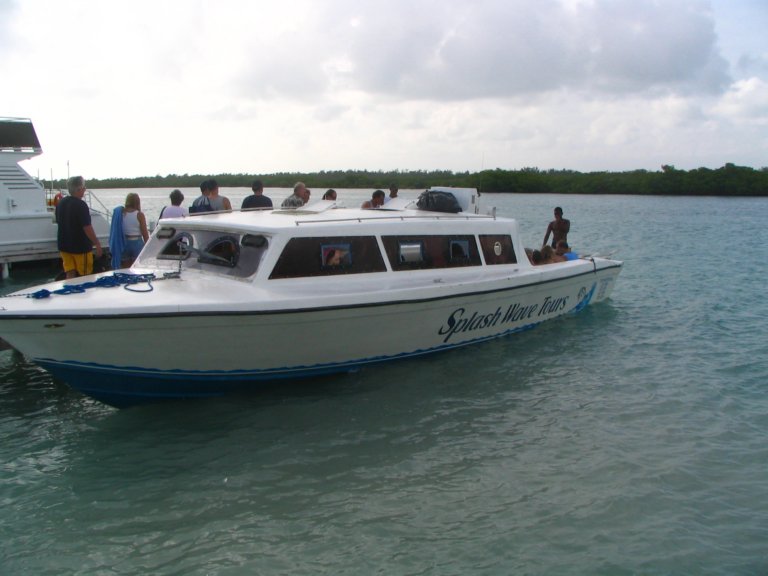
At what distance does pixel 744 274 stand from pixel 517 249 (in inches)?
482

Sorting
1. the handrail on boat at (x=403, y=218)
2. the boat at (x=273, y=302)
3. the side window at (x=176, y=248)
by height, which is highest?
the handrail on boat at (x=403, y=218)

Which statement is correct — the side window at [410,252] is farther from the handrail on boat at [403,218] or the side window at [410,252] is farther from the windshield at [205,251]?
the windshield at [205,251]

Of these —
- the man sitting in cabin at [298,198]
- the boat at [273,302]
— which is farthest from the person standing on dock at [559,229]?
the man sitting in cabin at [298,198]

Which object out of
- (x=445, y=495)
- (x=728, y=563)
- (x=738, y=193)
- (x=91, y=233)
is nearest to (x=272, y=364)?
(x=445, y=495)

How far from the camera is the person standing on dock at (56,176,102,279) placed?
356 inches

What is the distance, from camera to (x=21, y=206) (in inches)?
655

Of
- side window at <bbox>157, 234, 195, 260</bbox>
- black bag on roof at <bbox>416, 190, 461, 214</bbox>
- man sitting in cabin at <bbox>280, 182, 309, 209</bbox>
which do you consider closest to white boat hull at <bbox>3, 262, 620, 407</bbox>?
black bag on roof at <bbox>416, 190, 461, 214</bbox>

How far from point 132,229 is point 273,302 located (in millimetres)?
4109

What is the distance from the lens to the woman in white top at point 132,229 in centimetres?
987

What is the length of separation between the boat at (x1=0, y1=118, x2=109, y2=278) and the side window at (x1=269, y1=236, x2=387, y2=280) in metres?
11.6

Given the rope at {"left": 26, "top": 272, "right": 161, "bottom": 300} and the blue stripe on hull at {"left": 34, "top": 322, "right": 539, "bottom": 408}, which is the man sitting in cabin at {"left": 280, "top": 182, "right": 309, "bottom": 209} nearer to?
the rope at {"left": 26, "top": 272, "right": 161, "bottom": 300}

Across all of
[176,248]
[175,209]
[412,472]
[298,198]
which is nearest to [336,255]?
[176,248]

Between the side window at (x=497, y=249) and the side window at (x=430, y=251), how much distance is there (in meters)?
0.22

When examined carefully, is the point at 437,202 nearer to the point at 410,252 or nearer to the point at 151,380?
the point at 410,252
